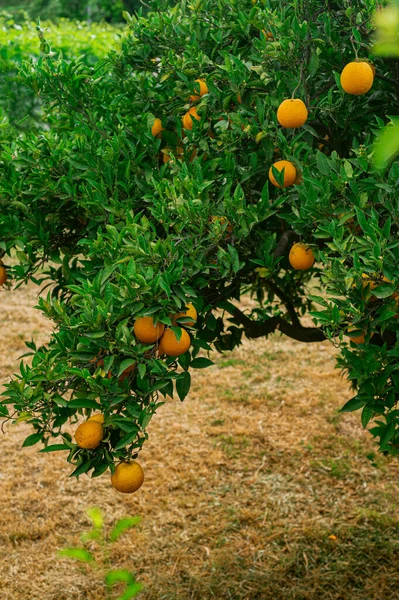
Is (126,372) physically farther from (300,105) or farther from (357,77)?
(357,77)

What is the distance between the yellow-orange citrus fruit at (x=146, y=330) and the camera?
1.60 m

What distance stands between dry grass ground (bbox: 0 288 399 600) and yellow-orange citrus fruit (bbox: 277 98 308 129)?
6.29ft

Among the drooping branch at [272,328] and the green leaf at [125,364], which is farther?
the drooping branch at [272,328]

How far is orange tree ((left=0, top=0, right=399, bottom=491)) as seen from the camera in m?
1.62

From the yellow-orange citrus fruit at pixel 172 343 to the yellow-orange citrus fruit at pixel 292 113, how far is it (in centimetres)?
65

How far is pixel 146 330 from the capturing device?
63.1 inches

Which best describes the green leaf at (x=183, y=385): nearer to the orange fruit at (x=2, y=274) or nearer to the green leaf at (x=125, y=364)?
the green leaf at (x=125, y=364)

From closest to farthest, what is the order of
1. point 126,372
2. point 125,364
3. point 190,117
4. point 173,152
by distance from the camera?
point 125,364 < point 126,372 < point 190,117 < point 173,152

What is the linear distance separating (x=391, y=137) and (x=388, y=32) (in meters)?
0.10

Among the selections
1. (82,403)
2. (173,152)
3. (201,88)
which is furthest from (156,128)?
(82,403)

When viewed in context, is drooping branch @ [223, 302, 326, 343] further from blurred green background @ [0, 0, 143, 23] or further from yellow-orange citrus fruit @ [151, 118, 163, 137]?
blurred green background @ [0, 0, 143, 23]

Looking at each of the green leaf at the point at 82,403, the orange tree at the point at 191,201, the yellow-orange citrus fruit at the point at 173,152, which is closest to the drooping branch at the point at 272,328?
the orange tree at the point at 191,201

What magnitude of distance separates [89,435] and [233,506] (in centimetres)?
205

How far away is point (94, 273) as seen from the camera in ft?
6.48
